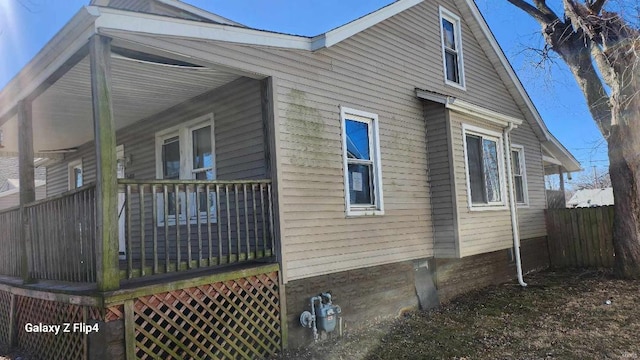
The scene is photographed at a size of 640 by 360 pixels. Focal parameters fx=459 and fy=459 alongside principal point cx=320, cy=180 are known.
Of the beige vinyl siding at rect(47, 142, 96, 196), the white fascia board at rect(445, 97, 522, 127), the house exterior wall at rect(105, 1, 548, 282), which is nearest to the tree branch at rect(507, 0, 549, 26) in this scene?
the house exterior wall at rect(105, 1, 548, 282)

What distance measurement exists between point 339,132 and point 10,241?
5.35 metres

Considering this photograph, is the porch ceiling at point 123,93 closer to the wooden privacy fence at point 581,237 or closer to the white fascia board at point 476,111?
the white fascia board at point 476,111

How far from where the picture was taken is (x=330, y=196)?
6.67 meters

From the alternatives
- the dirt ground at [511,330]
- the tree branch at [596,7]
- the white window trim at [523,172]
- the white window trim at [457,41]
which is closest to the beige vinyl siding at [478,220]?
the white window trim at [523,172]

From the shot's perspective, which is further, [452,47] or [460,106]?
[452,47]

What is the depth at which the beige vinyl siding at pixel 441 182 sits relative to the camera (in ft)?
26.9

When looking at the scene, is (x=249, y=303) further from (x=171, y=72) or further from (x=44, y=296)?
(x=171, y=72)

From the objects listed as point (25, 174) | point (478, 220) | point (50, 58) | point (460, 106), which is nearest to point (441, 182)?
point (478, 220)

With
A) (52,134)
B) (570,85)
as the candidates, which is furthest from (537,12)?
(52,134)

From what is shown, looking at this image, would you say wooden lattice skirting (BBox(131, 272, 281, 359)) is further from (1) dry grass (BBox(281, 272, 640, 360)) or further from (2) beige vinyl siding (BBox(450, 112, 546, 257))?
(2) beige vinyl siding (BBox(450, 112, 546, 257))

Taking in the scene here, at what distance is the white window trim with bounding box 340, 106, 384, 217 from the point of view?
6.97 metres

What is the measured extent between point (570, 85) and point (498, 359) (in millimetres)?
9525

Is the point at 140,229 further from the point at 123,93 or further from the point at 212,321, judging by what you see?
the point at 123,93

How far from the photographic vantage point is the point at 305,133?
6418mm
